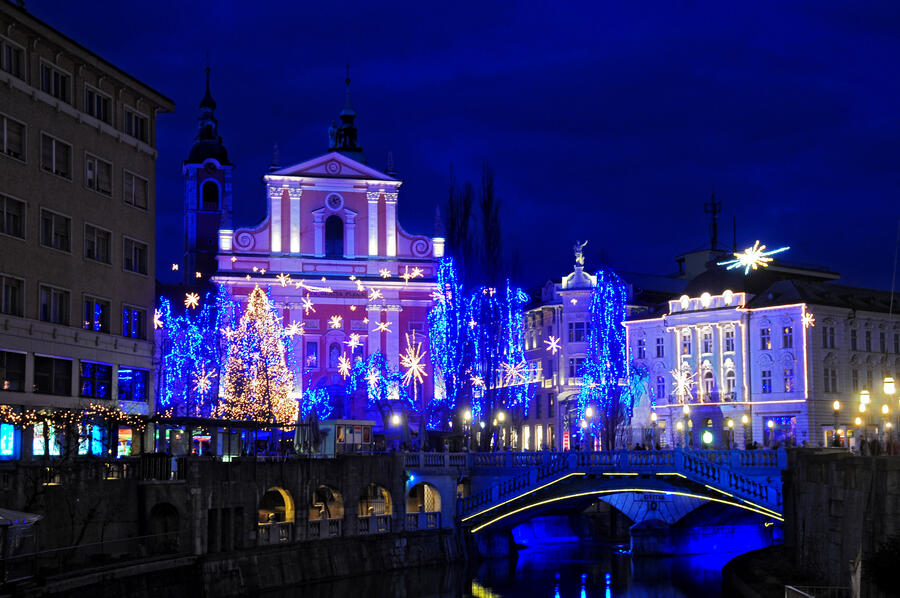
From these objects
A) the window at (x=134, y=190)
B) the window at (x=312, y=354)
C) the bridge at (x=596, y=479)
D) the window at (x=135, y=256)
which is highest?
the window at (x=134, y=190)

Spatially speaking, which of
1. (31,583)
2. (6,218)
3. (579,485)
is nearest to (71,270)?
(6,218)

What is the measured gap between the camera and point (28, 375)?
52.2 meters

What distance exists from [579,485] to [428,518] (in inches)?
292

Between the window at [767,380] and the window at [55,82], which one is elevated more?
the window at [55,82]

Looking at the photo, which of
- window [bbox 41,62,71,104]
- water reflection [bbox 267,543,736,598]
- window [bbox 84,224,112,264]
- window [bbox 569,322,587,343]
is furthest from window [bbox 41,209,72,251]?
window [bbox 569,322,587,343]

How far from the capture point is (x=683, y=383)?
98875 millimetres

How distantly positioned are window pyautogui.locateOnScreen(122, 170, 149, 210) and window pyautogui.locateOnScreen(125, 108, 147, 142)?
6.01ft

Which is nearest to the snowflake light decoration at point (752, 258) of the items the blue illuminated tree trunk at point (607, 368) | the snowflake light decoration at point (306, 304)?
the blue illuminated tree trunk at point (607, 368)

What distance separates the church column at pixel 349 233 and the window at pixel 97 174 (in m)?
39.5

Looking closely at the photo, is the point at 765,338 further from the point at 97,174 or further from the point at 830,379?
the point at 97,174

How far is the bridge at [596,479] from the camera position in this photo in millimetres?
57031

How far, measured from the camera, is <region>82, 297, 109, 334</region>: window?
56469 millimetres

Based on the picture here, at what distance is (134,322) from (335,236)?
125 ft

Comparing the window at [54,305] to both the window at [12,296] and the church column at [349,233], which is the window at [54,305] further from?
the church column at [349,233]
